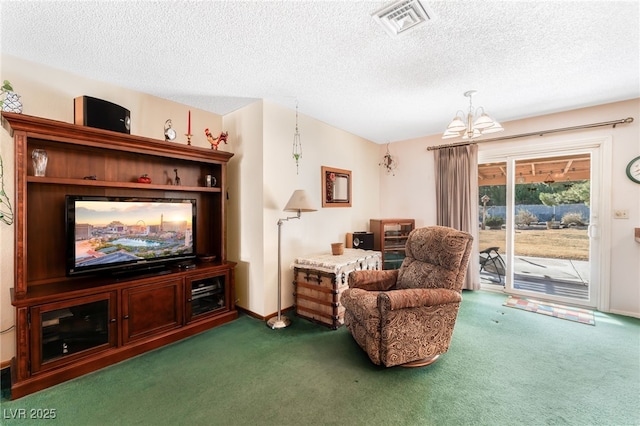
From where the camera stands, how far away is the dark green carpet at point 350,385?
161 centimetres

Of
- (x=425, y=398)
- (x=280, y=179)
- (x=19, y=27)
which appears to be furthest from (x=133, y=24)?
(x=425, y=398)

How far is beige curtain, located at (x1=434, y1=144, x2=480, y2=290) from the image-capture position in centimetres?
391

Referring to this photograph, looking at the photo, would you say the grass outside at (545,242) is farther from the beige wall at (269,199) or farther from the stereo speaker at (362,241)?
the beige wall at (269,199)

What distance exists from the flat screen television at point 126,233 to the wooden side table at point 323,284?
1.24 metres

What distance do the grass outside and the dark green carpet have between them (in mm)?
1106

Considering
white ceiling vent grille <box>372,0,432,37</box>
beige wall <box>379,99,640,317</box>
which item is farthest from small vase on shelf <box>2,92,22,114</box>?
beige wall <box>379,99,640,317</box>

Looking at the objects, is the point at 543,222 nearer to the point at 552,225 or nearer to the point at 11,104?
the point at 552,225

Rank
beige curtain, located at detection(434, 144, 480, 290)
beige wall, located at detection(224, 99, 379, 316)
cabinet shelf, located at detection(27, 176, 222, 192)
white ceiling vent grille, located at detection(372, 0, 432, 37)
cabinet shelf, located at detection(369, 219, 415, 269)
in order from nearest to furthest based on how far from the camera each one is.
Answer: white ceiling vent grille, located at detection(372, 0, 432, 37) < cabinet shelf, located at detection(27, 176, 222, 192) < beige wall, located at detection(224, 99, 379, 316) < beige curtain, located at detection(434, 144, 480, 290) < cabinet shelf, located at detection(369, 219, 415, 269)

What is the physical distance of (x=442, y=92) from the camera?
2812 millimetres

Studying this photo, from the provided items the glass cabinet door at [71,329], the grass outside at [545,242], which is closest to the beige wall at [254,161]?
the glass cabinet door at [71,329]

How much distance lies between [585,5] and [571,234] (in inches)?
117

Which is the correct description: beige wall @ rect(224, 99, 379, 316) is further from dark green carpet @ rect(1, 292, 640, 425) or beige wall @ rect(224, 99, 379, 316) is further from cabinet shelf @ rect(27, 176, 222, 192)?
dark green carpet @ rect(1, 292, 640, 425)

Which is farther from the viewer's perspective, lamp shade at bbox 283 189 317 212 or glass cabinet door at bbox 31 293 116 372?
lamp shade at bbox 283 189 317 212

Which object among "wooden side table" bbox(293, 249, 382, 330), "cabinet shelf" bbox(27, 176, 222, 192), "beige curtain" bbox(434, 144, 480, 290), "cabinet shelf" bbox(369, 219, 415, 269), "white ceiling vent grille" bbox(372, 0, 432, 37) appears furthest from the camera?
"cabinet shelf" bbox(369, 219, 415, 269)
